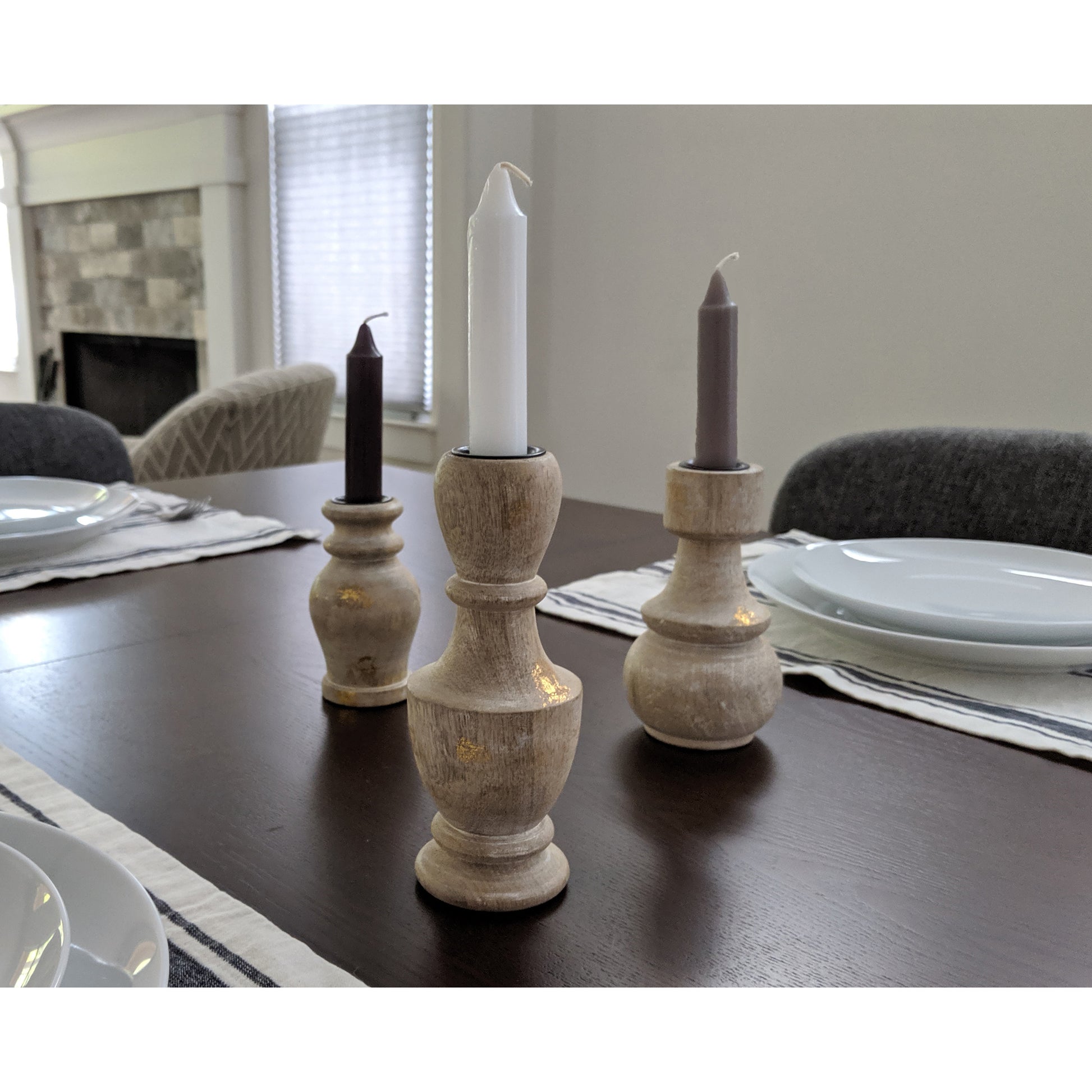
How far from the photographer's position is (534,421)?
3340 mm

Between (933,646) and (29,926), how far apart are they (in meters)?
0.50

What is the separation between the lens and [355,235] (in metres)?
3.76

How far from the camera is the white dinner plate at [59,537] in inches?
33.8

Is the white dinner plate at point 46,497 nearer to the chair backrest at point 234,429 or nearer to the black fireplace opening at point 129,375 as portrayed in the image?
the chair backrest at point 234,429

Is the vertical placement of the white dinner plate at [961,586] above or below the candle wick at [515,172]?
below

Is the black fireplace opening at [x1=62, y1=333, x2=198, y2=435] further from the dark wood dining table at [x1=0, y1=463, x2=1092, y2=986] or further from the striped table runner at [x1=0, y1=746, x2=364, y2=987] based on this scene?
the striped table runner at [x1=0, y1=746, x2=364, y2=987]

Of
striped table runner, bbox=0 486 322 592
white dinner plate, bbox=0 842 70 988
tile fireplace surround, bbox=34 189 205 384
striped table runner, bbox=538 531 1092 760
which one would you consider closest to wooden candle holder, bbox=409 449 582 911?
white dinner plate, bbox=0 842 70 988

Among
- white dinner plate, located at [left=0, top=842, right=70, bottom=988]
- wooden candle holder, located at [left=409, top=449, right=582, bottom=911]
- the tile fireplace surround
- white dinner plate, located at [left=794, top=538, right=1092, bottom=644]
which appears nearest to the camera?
white dinner plate, located at [left=0, top=842, right=70, bottom=988]

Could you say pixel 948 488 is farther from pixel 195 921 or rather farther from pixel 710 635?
pixel 195 921

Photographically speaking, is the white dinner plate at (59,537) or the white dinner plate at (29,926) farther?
the white dinner plate at (59,537)

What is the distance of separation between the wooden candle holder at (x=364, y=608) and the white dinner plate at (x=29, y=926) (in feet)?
0.92

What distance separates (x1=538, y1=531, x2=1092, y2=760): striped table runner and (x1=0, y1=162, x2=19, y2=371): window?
6156 mm

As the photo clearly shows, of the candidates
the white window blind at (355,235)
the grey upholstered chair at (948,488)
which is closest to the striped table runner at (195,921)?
the grey upholstered chair at (948,488)

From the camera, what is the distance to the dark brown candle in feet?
1.87
